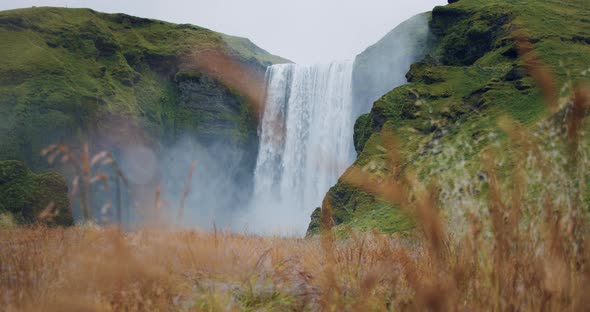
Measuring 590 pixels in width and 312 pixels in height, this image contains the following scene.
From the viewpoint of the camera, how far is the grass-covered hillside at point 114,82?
91.2ft

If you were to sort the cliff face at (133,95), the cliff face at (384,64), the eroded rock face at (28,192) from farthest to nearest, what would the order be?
the cliff face at (384,64) < the cliff face at (133,95) < the eroded rock face at (28,192)

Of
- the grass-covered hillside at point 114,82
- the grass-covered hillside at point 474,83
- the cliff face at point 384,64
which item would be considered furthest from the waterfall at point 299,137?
the grass-covered hillside at point 474,83

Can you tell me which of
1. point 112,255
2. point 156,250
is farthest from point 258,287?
point 112,255

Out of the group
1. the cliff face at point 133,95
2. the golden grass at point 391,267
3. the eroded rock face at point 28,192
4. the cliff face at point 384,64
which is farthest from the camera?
the cliff face at point 384,64

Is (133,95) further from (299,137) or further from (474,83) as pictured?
(474,83)

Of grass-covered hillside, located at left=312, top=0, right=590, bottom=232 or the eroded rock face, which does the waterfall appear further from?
the eroded rock face

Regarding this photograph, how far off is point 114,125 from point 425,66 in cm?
2510

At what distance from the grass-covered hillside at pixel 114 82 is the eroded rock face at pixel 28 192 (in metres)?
7.45

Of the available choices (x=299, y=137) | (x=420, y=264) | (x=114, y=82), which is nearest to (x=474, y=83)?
(x=420, y=264)

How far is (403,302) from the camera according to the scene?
6.87 feet

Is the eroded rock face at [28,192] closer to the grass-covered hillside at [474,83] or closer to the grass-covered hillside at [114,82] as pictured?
the grass-covered hillside at [114,82]

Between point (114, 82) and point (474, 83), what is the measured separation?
98.1ft

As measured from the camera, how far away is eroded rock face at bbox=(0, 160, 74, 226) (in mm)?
18672

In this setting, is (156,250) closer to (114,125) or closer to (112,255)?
(112,255)
